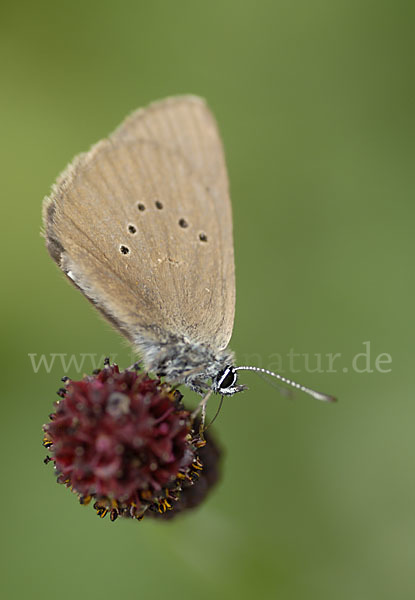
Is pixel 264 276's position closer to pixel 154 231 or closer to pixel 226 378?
pixel 154 231

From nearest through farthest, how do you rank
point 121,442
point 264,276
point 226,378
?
1. point 121,442
2. point 226,378
3. point 264,276

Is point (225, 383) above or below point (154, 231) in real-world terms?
below

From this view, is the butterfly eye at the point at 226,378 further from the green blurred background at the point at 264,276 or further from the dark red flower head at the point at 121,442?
the green blurred background at the point at 264,276

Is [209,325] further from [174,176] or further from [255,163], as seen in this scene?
[255,163]

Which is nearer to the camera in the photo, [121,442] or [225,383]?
[121,442]

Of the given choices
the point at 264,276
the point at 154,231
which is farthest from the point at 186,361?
the point at 264,276

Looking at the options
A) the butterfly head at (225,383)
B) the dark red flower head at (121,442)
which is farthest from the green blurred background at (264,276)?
the dark red flower head at (121,442)
